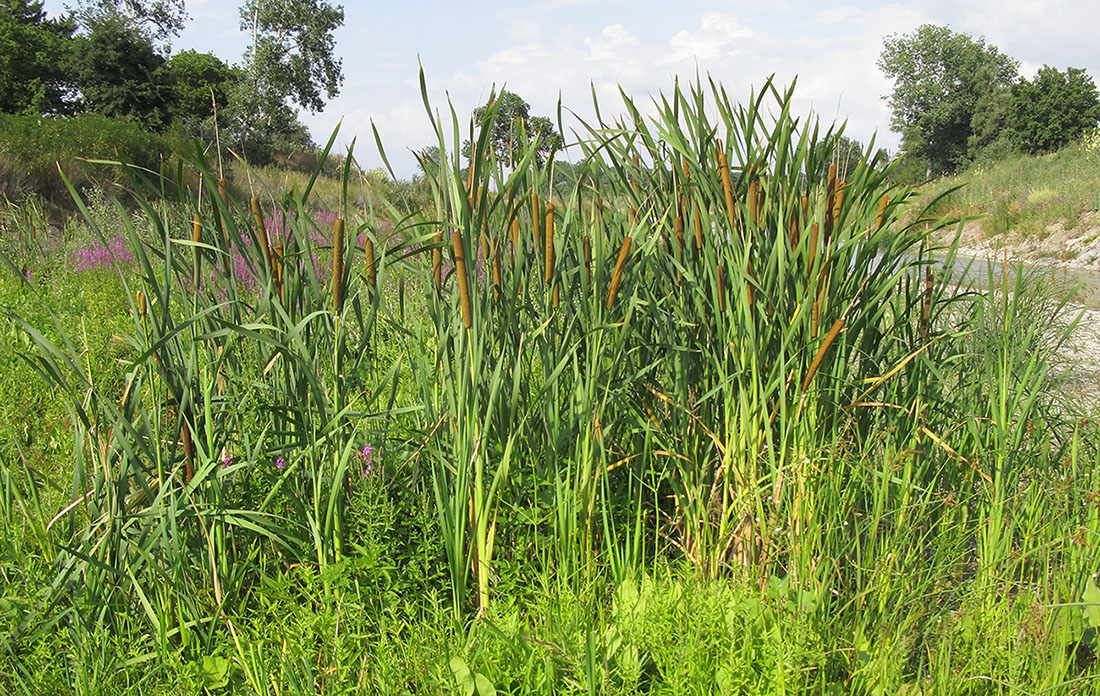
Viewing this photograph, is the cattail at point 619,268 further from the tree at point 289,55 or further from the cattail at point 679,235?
the tree at point 289,55

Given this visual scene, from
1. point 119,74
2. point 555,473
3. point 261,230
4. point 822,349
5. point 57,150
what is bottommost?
point 555,473

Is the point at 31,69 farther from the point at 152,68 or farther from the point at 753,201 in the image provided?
the point at 753,201

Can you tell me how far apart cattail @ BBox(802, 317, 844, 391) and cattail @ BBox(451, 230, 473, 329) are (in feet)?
2.34

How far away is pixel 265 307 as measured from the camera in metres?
1.41

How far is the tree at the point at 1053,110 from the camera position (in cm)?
4094

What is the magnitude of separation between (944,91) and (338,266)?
5728cm

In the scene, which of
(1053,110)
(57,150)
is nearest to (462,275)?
(57,150)

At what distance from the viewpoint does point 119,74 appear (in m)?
26.3

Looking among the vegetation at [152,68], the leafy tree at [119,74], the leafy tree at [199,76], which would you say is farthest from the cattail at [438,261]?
the leafy tree at [199,76]

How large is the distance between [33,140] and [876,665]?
473 inches

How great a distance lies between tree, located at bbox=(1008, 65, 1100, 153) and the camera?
40.9 meters

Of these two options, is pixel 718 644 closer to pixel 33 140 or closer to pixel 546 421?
pixel 546 421

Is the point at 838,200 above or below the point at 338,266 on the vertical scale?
above

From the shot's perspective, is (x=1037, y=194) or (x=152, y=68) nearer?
(x=1037, y=194)
